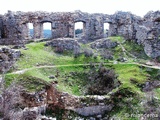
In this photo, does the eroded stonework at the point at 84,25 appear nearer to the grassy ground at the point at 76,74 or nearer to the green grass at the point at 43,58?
the grassy ground at the point at 76,74

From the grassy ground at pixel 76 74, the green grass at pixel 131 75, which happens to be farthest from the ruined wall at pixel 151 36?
the green grass at pixel 131 75

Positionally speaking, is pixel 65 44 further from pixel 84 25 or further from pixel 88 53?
pixel 84 25

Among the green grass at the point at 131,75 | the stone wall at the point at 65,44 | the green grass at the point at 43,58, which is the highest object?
the stone wall at the point at 65,44

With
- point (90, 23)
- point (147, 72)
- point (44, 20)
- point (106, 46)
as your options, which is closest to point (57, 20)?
point (44, 20)

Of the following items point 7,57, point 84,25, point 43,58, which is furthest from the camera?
point 84,25

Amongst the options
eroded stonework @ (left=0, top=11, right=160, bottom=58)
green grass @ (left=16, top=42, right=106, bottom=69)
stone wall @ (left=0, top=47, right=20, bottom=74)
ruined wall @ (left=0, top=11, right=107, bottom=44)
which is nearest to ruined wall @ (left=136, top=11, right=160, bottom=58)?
eroded stonework @ (left=0, top=11, right=160, bottom=58)

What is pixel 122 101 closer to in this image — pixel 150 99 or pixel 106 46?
pixel 150 99

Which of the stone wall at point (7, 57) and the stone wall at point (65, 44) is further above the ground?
the stone wall at point (65, 44)

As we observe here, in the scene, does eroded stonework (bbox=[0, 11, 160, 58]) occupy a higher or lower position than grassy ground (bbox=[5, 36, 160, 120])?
higher

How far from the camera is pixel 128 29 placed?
29484 mm

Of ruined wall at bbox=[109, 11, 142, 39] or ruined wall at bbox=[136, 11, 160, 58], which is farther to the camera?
ruined wall at bbox=[109, 11, 142, 39]

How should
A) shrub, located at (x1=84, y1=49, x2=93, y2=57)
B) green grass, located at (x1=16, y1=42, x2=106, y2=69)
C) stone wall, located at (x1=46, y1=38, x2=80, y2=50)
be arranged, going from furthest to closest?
stone wall, located at (x1=46, y1=38, x2=80, y2=50), shrub, located at (x1=84, y1=49, x2=93, y2=57), green grass, located at (x1=16, y1=42, x2=106, y2=69)

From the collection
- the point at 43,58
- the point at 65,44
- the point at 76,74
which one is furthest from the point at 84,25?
the point at 76,74

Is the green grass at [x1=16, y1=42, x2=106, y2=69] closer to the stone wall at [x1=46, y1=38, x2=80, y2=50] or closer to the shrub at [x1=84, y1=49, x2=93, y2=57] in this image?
the shrub at [x1=84, y1=49, x2=93, y2=57]
